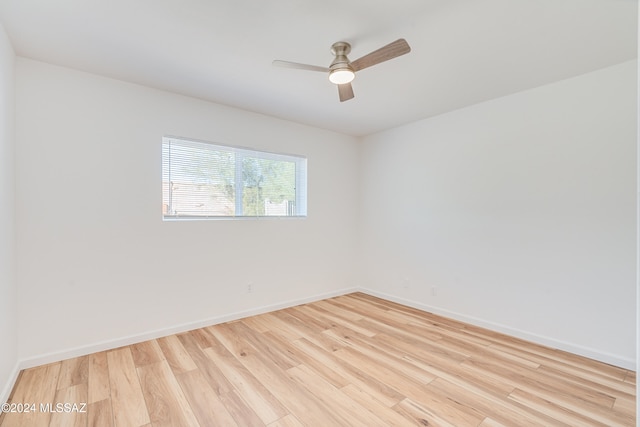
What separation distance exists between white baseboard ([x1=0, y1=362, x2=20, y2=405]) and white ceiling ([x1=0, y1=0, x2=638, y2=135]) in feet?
7.87

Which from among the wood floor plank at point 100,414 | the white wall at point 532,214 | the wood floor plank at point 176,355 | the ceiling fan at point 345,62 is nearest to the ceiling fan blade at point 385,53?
the ceiling fan at point 345,62

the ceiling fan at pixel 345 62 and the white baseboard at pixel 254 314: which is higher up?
the ceiling fan at pixel 345 62

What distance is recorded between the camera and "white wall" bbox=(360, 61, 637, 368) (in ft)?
7.95

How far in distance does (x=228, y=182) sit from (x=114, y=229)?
1233 millimetres

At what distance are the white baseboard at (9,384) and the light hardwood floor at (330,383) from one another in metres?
0.05

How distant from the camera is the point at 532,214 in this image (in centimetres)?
287

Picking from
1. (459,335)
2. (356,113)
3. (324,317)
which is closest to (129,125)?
(356,113)

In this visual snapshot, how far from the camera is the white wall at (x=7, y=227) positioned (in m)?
1.90

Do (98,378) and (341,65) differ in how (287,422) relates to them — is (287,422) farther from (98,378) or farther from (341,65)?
(341,65)

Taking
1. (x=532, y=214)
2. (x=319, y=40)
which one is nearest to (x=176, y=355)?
(x=319, y=40)

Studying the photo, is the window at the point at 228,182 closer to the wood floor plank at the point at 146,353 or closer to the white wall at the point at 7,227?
the white wall at the point at 7,227

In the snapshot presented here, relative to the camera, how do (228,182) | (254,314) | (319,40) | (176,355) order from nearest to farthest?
1. (319,40)
2. (176,355)
3. (228,182)
4. (254,314)

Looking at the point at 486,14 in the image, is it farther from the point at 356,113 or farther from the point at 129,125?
the point at 129,125

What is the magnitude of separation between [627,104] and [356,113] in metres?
2.42
